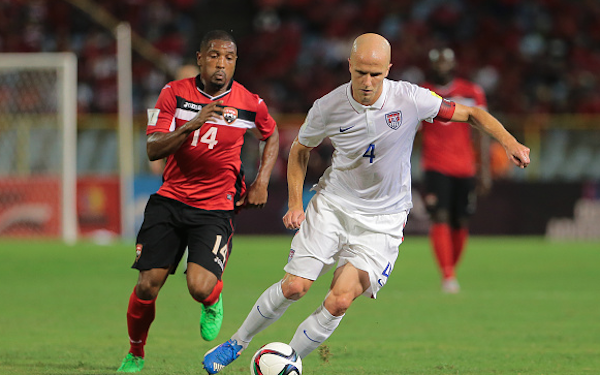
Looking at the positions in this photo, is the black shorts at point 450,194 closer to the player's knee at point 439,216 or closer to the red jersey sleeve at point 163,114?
the player's knee at point 439,216

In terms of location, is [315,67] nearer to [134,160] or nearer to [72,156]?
[134,160]

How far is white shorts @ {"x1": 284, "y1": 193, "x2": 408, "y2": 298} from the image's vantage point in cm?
539

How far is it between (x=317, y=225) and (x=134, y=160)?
46.3 ft

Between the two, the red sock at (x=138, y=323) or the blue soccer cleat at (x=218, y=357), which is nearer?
the blue soccer cleat at (x=218, y=357)

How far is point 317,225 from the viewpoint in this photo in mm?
5492

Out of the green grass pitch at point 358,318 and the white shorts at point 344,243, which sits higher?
the white shorts at point 344,243

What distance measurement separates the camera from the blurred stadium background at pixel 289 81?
1783 cm

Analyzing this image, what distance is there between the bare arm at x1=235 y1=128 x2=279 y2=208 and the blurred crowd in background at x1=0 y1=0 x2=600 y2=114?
13.8 meters

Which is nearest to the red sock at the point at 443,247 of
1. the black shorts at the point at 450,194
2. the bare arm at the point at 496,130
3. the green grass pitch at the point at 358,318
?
the black shorts at the point at 450,194

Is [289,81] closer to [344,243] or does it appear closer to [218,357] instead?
[344,243]

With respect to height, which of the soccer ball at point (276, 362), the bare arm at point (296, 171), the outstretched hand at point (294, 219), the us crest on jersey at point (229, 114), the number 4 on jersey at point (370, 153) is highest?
the us crest on jersey at point (229, 114)

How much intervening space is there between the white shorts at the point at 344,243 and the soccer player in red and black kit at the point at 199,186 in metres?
0.77

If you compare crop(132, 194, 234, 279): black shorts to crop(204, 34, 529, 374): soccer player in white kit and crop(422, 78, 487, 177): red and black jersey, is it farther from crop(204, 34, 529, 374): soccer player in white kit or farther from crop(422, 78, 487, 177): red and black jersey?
crop(422, 78, 487, 177): red and black jersey

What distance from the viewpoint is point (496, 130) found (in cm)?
538
